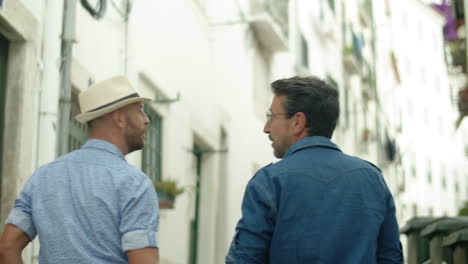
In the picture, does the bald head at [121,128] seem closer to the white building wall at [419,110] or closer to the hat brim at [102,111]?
the hat brim at [102,111]

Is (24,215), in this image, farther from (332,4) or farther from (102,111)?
(332,4)

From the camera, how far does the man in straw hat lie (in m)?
3.80

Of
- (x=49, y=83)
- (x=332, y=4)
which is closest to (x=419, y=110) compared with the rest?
(x=332, y=4)

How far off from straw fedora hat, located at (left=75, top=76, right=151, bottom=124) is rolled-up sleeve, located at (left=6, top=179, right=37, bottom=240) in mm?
453

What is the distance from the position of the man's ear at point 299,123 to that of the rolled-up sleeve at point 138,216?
739mm

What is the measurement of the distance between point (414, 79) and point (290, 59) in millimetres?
24857

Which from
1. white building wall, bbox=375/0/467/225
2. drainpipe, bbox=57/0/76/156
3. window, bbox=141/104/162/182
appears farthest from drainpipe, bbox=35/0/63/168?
white building wall, bbox=375/0/467/225

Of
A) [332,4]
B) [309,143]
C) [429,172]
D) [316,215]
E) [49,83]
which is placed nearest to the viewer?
[316,215]

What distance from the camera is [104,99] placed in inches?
167

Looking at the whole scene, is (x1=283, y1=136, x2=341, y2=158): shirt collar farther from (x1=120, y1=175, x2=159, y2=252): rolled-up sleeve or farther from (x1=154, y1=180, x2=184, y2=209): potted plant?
(x1=154, y1=180, x2=184, y2=209): potted plant

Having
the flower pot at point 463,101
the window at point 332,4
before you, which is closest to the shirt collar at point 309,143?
the flower pot at point 463,101

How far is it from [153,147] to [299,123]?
6702mm

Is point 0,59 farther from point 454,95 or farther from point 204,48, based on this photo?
point 454,95

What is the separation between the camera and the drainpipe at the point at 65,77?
7.25m
